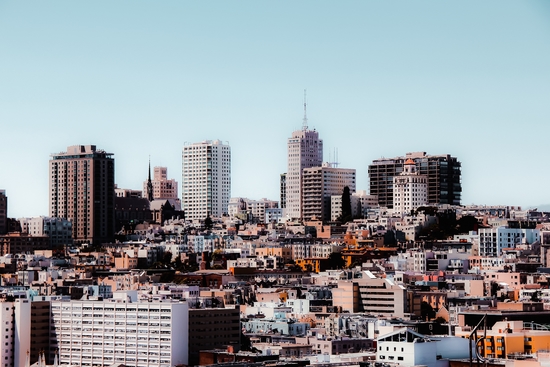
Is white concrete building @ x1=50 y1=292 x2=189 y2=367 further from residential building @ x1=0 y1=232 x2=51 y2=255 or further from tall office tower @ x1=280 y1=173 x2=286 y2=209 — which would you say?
tall office tower @ x1=280 y1=173 x2=286 y2=209

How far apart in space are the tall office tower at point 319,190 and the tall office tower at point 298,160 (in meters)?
1.09

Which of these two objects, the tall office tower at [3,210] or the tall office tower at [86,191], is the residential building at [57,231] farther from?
the tall office tower at [3,210]

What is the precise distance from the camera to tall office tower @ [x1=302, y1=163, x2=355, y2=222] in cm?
11131

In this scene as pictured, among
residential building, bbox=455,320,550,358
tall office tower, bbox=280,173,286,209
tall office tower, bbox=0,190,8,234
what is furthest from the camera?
tall office tower, bbox=280,173,286,209

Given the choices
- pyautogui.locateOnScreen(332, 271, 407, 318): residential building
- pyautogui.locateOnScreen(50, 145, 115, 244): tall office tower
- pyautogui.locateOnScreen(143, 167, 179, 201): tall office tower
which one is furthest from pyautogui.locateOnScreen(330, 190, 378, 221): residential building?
pyautogui.locateOnScreen(332, 271, 407, 318): residential building

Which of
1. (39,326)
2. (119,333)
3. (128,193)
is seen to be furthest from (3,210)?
(119,333)

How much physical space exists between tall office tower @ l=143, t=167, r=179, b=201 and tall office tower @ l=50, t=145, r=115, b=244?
3513cm

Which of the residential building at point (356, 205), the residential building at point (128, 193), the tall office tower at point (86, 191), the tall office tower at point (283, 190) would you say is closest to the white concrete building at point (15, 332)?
the tall office tower at point (86, 191)

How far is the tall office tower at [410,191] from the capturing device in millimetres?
106188

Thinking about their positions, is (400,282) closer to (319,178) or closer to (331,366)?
(331,366)

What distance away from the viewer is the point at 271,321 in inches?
2418

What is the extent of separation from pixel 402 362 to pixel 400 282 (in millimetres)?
25739

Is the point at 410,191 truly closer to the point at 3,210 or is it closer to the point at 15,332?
the point at 3,210

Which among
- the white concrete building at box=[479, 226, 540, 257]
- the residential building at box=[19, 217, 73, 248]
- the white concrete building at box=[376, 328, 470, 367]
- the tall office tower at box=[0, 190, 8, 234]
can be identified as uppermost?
the tall office tower at box=[0, 190, 8, 234]
